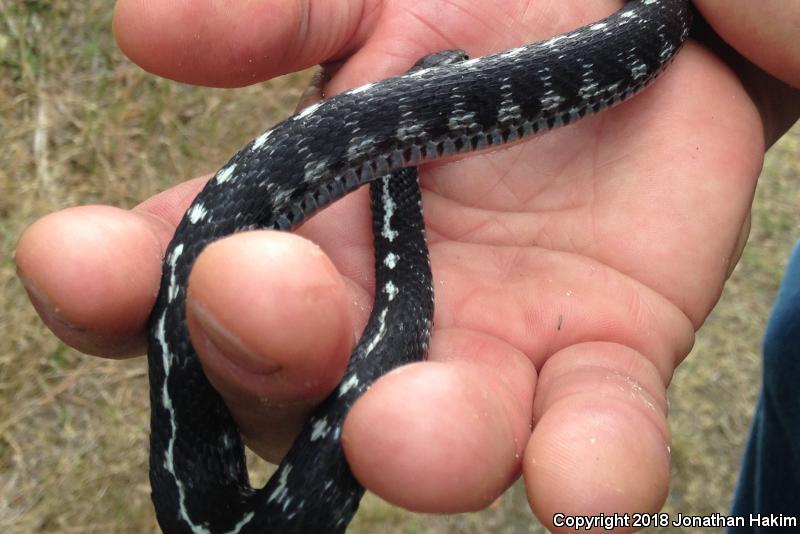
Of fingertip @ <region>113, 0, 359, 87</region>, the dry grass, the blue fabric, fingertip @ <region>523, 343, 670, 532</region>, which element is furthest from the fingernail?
the dry grass

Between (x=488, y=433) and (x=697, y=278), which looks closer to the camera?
(x=488, y=433)

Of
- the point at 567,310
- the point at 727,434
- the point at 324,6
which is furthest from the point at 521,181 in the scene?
the point at 727,434

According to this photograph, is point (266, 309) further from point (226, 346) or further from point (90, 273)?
point (90, 273)

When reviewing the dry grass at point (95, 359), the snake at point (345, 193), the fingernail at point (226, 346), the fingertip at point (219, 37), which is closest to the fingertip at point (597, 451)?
the snake at point (345, 193)

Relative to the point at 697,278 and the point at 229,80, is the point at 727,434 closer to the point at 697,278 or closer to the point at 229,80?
the point at 697,278

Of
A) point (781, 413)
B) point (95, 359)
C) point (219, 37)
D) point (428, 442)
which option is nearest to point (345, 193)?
point (219, 37)

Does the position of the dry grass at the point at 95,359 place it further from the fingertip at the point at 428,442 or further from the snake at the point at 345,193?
the fingertip at the point at 428,442
